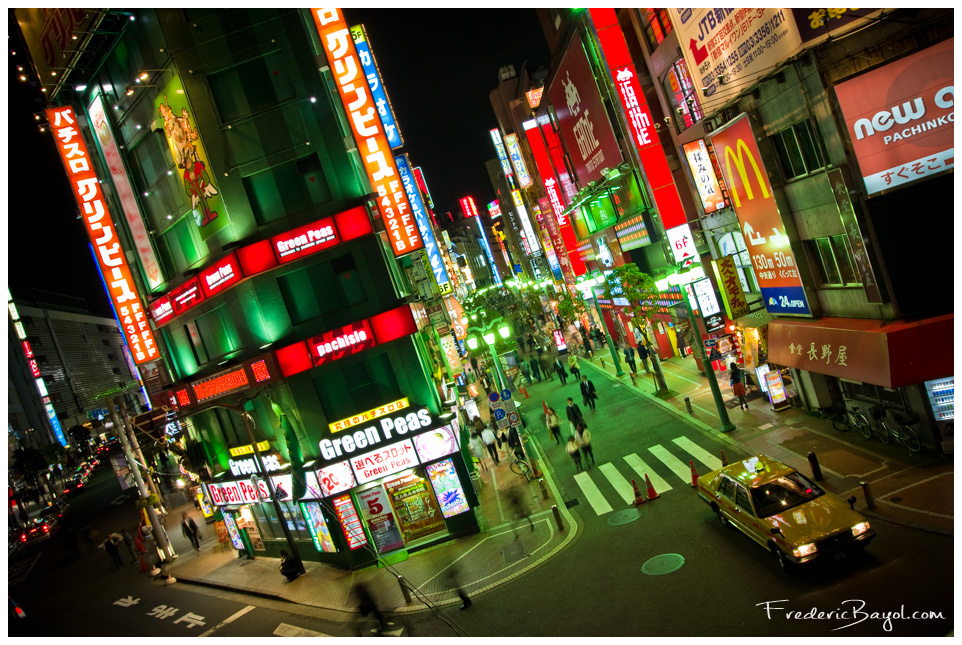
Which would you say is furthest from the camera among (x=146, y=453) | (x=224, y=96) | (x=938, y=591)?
(x=146, y=453)

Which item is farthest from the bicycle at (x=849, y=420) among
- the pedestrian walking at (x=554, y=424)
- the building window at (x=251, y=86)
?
the building window at (x=251, y=86)

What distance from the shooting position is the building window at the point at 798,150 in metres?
16.7

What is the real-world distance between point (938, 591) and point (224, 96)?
2278 centimetres

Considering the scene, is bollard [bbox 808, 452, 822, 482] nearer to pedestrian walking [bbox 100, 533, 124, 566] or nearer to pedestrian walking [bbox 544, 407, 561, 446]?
pedestrian walking [bbox 544, 407, 561, 446]

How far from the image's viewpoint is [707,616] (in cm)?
1130

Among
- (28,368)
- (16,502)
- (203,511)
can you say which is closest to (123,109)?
(203,511)

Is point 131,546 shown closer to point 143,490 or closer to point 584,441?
point 143,490

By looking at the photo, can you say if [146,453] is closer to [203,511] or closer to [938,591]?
[203,511]

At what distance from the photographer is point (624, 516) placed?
1728 centimetres

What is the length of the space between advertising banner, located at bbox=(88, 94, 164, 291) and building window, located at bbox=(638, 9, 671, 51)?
21960 mm

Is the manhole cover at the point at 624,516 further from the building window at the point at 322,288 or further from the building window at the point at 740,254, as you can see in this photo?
the building window at the point at 322,288

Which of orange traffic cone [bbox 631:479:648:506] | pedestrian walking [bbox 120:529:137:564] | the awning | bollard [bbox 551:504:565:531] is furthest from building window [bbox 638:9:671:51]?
pedestrian walking [bbox 120:529:137:564]

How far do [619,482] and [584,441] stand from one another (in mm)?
2994

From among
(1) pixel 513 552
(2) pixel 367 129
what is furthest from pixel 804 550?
(2) pixel 367 129
